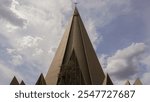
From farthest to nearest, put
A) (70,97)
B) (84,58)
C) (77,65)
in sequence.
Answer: (84,58) → (77,65) → (70,97)

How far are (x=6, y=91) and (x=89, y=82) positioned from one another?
128ft

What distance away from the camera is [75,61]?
163 ft

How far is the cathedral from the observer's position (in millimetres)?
49031

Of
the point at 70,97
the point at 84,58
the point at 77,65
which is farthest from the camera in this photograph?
the point at 84,58

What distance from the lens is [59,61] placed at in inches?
2124

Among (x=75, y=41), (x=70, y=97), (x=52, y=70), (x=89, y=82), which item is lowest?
(x=70, y=97)

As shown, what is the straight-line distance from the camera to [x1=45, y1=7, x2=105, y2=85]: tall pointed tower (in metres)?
49.0

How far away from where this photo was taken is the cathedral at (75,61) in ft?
161

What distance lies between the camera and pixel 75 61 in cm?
4969

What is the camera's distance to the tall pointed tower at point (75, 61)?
161ft

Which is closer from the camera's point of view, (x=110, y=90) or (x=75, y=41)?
(x=110, y=90)

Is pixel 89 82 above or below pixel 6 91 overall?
above

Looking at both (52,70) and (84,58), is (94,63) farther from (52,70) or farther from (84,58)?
(52,70)

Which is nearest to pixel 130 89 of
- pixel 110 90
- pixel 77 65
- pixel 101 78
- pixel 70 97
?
pixel 110 90
